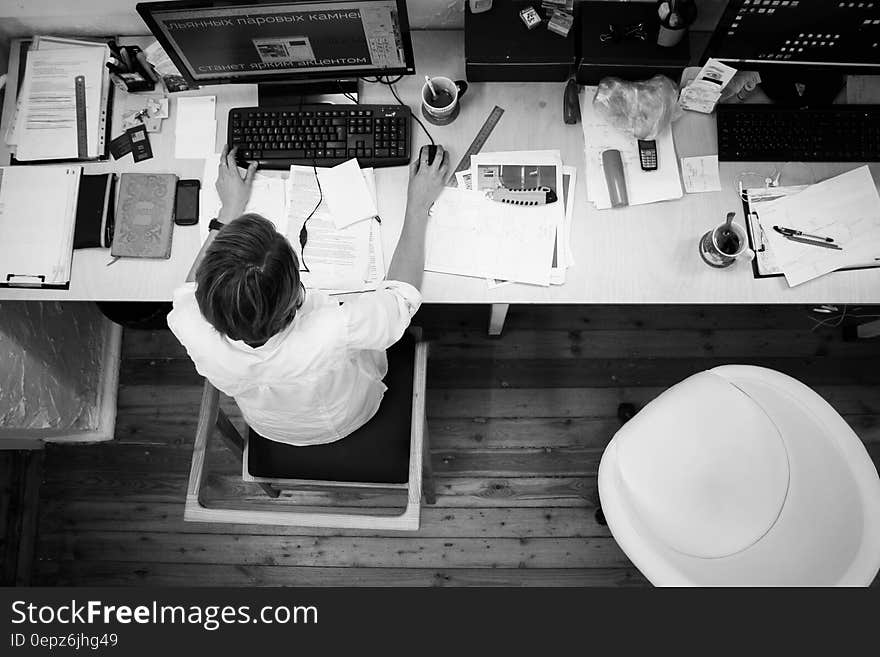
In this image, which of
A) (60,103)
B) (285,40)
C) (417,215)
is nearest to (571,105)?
(417,215)

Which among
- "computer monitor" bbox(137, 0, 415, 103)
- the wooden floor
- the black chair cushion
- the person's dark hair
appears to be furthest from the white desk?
the wooden floor

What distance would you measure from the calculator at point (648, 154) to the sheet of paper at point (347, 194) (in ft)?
→ 2.24

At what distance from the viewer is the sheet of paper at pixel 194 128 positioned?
5.18 ft

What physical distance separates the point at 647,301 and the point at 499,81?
0.69 meters

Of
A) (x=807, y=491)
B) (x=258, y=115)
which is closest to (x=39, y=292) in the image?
(x=258, y=115)

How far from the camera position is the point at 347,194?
1.53 m

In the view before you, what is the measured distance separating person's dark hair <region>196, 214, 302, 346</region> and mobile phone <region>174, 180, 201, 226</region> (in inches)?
21.1

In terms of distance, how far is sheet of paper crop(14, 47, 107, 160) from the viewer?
1.57 m

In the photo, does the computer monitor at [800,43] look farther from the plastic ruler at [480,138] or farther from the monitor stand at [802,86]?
the plastic ruler at [480,138]

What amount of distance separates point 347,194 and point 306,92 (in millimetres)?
321

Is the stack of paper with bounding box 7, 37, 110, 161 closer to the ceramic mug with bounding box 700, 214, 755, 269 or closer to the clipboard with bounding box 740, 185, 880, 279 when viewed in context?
the ceramic mug with bounding box 700, 214, 755, 269

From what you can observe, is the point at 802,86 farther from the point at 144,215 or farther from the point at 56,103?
the point at 56,103

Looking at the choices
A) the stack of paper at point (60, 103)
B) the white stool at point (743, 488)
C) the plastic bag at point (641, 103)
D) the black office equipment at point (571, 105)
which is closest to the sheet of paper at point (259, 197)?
the stack of paper at point (60, 103)

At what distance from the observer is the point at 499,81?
159cm
